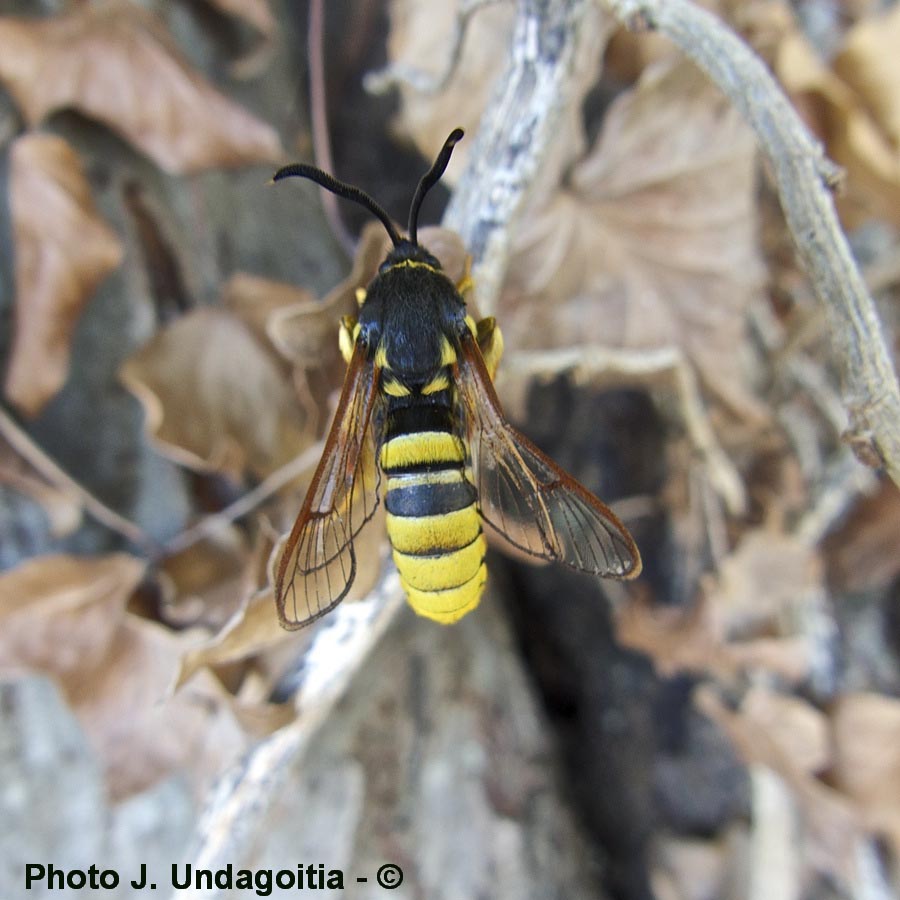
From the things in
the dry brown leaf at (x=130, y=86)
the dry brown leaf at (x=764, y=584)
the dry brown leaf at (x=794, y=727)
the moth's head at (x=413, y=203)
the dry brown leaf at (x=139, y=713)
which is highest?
the dry brown leaf at (x=130, y=86)

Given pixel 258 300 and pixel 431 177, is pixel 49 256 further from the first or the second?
pixel 431 177

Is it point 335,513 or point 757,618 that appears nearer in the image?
point 335,513

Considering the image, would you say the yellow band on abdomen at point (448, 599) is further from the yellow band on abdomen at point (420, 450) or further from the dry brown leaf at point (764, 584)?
the dry brown leaf at point (764, 584)

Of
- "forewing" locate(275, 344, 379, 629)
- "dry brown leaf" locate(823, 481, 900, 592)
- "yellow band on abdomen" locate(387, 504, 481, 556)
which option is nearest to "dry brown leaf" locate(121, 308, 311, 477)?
"forewing" locate(275, 344, 379, 629)

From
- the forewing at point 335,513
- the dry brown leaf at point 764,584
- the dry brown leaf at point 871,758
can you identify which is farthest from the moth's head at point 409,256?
the dry brown leaf at point 871,758

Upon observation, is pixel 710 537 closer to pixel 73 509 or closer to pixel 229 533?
pixel 229 533

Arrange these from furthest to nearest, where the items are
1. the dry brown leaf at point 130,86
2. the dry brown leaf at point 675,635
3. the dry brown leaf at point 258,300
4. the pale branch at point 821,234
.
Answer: the dry brown leaf at point 675,635
the dry brown leaf at point 258,300
the dry brown leaf at point 130,86
the pale branch at point 821,234

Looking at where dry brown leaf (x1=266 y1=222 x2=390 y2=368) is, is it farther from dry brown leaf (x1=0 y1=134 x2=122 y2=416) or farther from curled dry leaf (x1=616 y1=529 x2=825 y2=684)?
curled dry leaf (x1=616 y1=529 x2=825 y2=684)

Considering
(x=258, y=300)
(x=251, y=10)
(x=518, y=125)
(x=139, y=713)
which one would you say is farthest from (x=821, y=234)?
(x=139, y=713)
